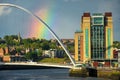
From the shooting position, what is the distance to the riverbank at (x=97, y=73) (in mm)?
84938

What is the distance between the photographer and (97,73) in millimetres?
92125

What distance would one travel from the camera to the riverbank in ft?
279

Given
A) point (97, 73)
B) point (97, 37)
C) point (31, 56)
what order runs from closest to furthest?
1. point (97, 73)
2. point (97, 37)
3. point (31, 56)

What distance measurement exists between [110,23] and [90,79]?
52.8 m

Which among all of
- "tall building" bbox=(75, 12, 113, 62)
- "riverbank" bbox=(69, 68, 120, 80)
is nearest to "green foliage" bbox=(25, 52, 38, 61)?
"tall building" bbox=(75, 12, 113, 62)

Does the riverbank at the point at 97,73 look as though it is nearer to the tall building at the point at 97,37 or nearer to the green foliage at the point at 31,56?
the tall building at the point at 97,37

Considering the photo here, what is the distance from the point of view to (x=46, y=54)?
18488 cm

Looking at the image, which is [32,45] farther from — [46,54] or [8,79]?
[8,79]

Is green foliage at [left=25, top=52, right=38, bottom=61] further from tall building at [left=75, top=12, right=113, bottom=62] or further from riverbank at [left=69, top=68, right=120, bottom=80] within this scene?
riverbank at [left=69, top=68, right=120, bottom=80]

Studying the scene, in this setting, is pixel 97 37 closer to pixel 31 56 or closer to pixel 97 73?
pixel 97 73

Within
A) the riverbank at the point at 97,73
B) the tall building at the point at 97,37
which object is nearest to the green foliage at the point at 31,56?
the tall building at the point at 97,37

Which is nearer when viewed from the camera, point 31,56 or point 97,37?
point 97,37

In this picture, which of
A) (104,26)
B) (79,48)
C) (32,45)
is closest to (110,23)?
(104,26)

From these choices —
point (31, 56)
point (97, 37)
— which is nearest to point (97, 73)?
point (97, 37)
